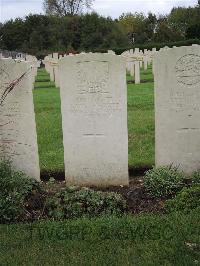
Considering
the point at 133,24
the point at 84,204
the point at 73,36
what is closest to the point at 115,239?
the point at 84,204

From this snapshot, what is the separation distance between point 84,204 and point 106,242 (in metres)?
1.07

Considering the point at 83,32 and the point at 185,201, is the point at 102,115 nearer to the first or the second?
the point at 185,201

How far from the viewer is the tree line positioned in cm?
4438

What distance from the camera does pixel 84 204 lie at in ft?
18.5

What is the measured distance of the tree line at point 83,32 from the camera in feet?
146

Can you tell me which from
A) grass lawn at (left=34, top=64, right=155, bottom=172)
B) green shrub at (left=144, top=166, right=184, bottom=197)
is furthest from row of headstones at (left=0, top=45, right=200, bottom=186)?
grass lawn at (left=34, top=64, right=155, bottom=172)

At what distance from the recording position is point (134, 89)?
16.7 m

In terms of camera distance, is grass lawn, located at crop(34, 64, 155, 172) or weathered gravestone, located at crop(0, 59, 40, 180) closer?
weathered gravestone, located at crop(0, 59, 40, 180)

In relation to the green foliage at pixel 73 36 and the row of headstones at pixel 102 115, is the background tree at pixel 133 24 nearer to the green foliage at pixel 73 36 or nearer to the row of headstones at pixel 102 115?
the green foliage at pixel 73 36

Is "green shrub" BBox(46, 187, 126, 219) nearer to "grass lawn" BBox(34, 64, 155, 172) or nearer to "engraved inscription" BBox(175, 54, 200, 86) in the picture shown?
"grass lawn" BBox(34, 64, 155, 172)

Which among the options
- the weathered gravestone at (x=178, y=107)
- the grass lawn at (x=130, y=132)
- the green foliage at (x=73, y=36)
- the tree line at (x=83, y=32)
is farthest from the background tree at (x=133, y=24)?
the weathered gravestone at (x=178, y=107)

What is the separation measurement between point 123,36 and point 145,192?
42.3m

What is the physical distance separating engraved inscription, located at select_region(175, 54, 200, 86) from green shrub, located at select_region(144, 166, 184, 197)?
123cm

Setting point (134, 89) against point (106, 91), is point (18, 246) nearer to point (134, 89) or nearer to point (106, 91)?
→ point (106, 91)
